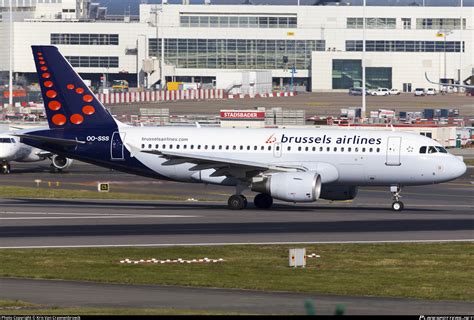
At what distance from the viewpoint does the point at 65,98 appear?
62500mm

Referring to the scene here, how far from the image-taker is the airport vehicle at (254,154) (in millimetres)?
58531

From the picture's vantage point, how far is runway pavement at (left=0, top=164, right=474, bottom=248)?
48.1 meters

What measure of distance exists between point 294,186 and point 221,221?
4497 millimetres

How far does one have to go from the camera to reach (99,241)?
1845 inches

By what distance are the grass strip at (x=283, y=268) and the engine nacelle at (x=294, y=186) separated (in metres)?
10.6

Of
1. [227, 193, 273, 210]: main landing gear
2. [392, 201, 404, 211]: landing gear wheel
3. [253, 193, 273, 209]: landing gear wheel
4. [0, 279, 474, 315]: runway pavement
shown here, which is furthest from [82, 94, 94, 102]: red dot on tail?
[0, 279, 474, 315]: runway pavement

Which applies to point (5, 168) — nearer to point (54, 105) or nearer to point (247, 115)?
point (54, 105)

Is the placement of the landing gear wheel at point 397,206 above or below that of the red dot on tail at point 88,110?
below

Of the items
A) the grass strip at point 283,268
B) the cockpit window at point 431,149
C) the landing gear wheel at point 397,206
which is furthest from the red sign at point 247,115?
the grass strip at point 283,268

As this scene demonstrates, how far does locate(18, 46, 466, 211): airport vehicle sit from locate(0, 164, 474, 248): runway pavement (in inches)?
60.7

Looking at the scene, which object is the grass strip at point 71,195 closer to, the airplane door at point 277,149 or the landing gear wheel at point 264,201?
the landing gear wheel at point 264,201

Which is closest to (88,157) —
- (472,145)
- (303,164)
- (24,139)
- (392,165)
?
(24,139)

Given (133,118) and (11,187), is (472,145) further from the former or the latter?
(11,187)

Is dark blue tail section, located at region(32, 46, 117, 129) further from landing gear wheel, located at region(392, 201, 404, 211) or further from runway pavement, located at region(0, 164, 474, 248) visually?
landing gear wheel, located at region(392, 201, 404, 211)
